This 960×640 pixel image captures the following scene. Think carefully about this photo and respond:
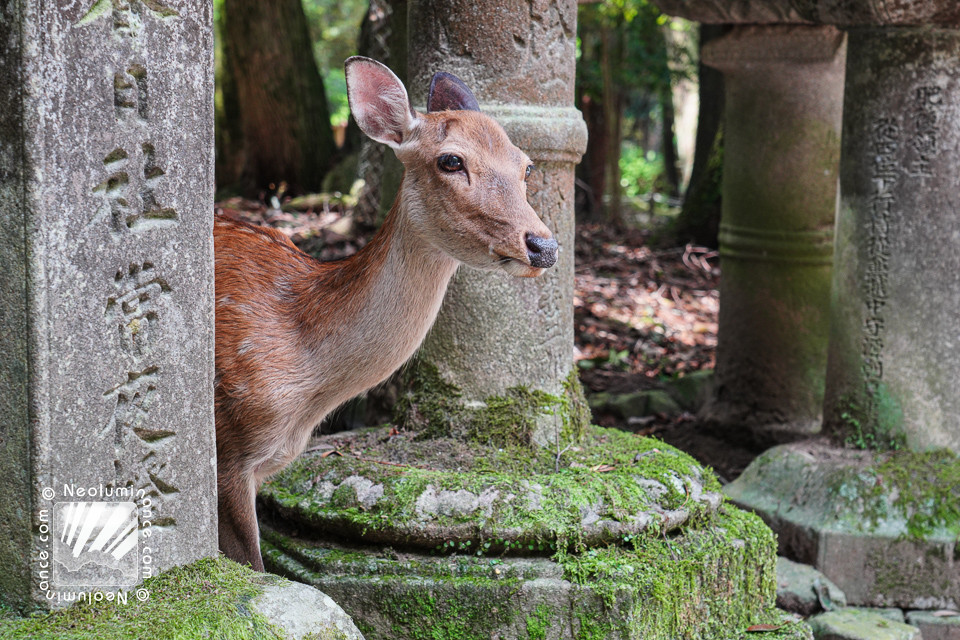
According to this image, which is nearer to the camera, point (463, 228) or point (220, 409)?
point (463, 228)

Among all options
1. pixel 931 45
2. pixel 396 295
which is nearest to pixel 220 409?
pixel 396 295

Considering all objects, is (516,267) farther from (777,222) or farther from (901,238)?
(777,222)

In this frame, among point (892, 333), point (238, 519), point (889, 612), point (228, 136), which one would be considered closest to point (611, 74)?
point (228, 136)

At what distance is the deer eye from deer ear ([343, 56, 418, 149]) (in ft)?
0.57

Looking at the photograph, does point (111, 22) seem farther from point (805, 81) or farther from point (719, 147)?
point (719, 147)

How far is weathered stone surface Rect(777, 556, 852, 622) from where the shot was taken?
4.65 m

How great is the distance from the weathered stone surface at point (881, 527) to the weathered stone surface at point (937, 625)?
66 mm

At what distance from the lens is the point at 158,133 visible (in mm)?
2408

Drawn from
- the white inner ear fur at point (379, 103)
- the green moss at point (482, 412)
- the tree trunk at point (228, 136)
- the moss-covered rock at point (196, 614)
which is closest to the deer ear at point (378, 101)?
the white inner ear fur at point (379, 103)

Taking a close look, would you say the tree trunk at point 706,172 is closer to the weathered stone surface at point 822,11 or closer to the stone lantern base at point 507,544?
the weathered stone surface at point 822,11

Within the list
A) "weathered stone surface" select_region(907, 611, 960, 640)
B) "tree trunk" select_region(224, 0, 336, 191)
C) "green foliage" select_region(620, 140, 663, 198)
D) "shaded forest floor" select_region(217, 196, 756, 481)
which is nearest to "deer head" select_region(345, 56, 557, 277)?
"weathered stone surface" select_region(907, 611, 960, 640)

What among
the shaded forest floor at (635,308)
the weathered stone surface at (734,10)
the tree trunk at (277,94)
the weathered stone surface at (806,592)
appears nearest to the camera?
the weathered stone surface at (806,592)

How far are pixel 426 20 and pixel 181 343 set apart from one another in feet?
5.66

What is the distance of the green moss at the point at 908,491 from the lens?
15.9ft
